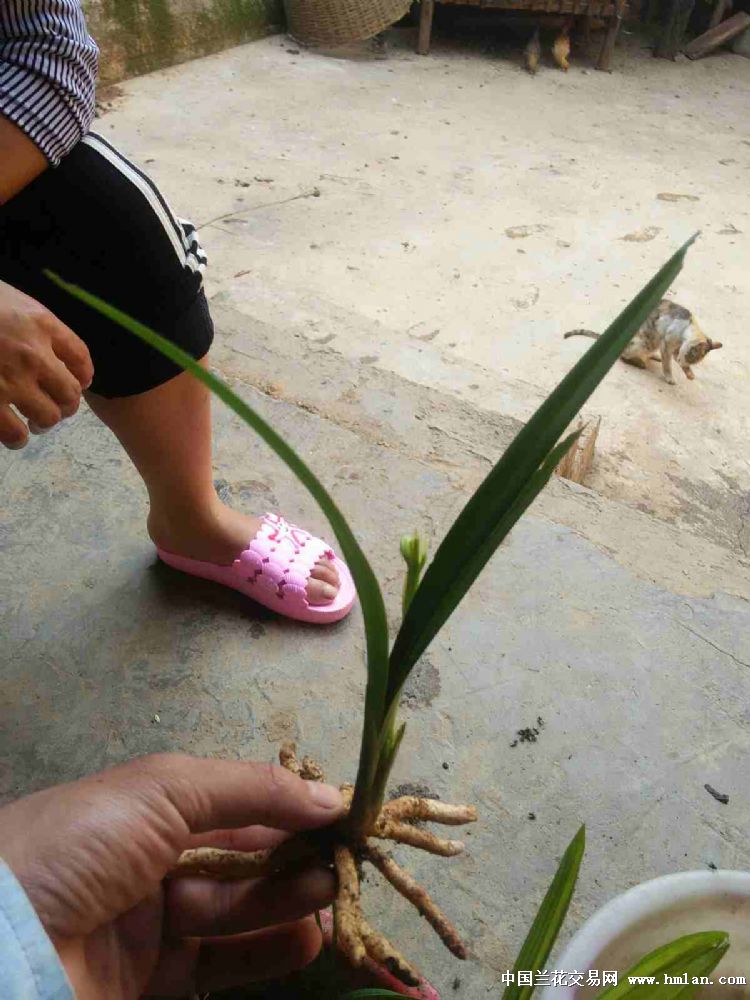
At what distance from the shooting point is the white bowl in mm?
615

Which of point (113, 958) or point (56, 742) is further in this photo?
point (56, 742)

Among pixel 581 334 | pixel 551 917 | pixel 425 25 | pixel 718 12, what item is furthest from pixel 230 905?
pixel 718 12

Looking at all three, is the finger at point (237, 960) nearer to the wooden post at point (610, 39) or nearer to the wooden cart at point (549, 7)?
the wooden cart at point (549, 7)

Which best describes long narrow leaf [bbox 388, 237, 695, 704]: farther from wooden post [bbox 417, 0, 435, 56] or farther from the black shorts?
wooden post [bbox 417, 0, 435, 56]

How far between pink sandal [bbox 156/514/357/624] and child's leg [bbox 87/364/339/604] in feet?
0.04

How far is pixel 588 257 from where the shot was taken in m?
2.76

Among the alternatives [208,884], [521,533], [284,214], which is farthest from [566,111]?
[208,884]

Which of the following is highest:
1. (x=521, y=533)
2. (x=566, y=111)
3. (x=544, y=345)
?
(x=566, y=111)

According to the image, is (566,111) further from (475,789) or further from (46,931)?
(46,931)

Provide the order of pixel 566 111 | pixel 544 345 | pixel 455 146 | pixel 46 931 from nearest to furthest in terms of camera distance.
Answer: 1. pixel 46 931
2. pixel 544 345
3. pixel 455 146
4. pixel 566 111

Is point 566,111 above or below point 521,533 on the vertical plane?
above

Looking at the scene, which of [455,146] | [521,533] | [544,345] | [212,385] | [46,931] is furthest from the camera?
[455,146]

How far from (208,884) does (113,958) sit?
100 mm

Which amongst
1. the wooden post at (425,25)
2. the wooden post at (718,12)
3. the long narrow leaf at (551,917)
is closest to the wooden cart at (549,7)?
the wooden post at (425,25)
